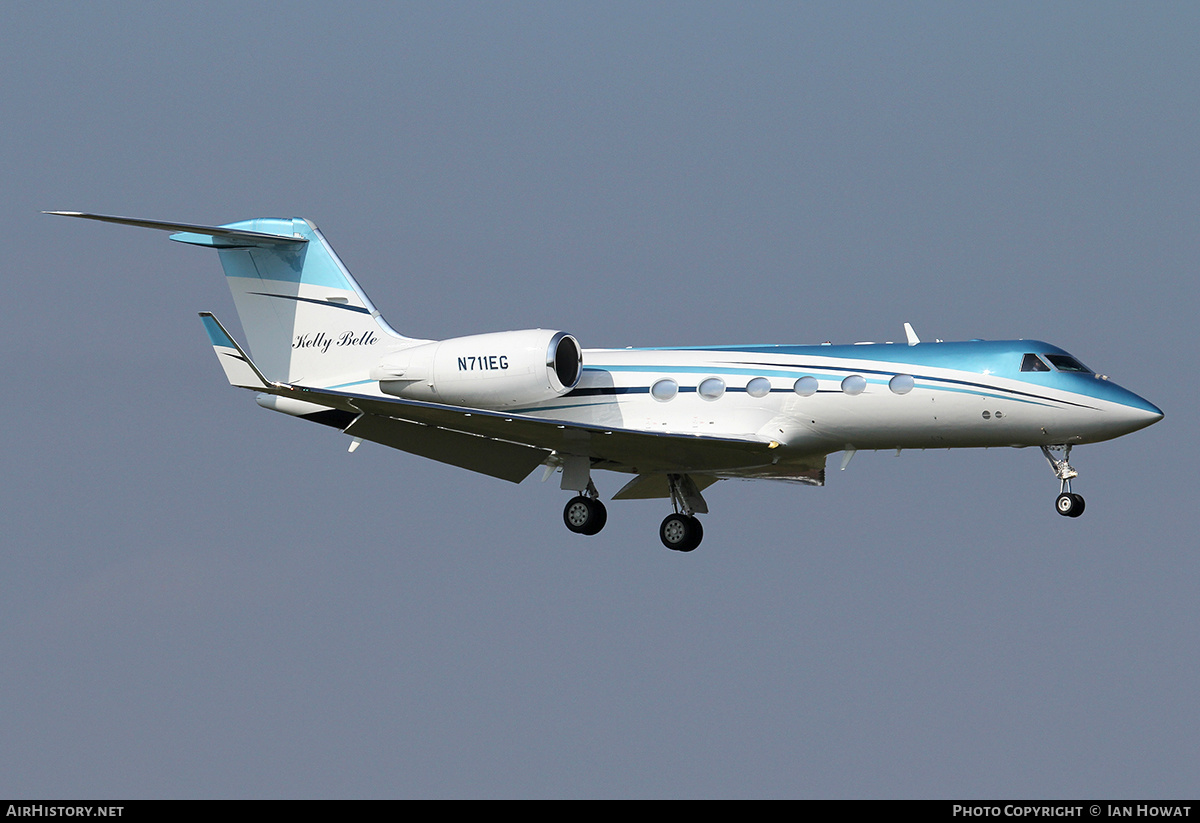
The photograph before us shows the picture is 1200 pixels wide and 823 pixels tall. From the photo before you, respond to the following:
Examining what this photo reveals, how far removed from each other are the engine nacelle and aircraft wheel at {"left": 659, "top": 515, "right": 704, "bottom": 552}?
9.90 ft

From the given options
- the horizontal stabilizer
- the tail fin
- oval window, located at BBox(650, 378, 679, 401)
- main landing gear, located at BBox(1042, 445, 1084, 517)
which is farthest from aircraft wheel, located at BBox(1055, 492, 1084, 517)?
the horizontal stabilizer

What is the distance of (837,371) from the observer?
77.7 ft

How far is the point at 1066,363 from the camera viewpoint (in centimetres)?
A: 2309

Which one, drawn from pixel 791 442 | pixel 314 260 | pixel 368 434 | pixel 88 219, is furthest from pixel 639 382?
pixel 88 219

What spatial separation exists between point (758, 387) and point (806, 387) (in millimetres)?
811

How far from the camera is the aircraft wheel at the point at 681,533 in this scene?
2625 centimetres

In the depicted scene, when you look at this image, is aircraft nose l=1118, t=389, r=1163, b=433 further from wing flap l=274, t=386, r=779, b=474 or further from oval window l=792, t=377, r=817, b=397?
wing flap l=274, t=386, r=779, b=474

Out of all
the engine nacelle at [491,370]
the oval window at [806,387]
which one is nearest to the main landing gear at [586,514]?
the engine nacelle at [491,370]

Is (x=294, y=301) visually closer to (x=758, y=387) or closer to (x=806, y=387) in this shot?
(x=758, y=387)

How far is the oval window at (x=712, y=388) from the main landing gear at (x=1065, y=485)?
16.4 feet

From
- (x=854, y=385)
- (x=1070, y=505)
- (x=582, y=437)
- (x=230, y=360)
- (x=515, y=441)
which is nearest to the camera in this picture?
(x=1070, y=505)

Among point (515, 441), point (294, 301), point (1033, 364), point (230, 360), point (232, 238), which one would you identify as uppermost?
point (232, 238)

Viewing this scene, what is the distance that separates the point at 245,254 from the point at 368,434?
4523 mm

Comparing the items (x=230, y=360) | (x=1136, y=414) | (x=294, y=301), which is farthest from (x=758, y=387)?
(x=294, y=301)
